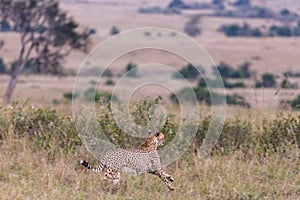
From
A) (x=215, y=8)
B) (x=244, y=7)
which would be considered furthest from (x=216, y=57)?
(x=244, y=7)

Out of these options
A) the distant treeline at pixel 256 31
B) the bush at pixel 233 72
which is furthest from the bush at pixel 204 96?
the distant treeline at pixel 256 31

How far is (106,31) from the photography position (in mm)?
39562

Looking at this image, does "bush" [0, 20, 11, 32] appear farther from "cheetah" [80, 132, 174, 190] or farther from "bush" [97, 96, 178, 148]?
"cheetah" [80, 132, 174, 190]

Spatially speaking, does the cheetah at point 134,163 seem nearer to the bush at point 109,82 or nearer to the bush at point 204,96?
the bush at point 204,96

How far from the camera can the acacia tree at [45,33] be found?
831 inches

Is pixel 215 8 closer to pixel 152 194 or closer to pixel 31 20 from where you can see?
pixel 31 20

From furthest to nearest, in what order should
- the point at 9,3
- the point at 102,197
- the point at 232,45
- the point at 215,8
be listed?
the point at 215,8, the point at 232,45, the point at 9,3, the point at 102,197

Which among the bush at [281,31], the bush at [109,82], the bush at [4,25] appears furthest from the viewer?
the bush at [281,31]

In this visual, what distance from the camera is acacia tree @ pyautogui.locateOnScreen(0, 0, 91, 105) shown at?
21.1m

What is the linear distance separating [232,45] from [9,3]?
20.6 metres

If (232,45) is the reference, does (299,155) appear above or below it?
above

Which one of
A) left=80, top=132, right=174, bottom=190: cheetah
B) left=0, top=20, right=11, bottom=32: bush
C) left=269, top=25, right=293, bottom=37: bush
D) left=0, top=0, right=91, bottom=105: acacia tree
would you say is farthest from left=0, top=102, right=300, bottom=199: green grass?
left=269, top=25, right=293, bottom=37: bush

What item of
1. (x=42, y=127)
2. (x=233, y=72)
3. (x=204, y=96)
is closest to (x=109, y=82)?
(x=233, y=72)

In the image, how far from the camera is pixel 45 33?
21547 millimetres
